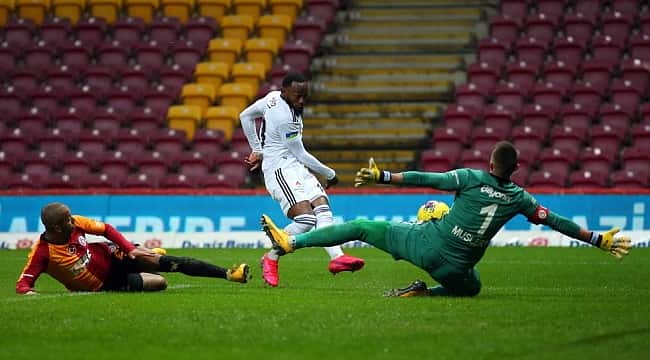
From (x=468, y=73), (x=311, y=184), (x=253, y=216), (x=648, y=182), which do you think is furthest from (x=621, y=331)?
(x=468, y=73)

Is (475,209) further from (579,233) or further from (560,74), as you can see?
(560,74)

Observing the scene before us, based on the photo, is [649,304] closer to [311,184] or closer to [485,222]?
[485,222]

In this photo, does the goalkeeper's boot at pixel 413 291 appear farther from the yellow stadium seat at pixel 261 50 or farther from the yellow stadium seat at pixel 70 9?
the yellow stadium seat at pixel 70 9

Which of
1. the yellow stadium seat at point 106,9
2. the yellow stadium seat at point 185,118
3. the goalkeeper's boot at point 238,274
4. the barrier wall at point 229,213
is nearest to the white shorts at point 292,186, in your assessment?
the goalkeeper's boot at point 238,274

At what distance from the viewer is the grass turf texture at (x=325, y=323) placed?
8516mm

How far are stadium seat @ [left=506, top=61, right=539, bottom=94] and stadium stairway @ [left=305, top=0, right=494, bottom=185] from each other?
5.20 ft

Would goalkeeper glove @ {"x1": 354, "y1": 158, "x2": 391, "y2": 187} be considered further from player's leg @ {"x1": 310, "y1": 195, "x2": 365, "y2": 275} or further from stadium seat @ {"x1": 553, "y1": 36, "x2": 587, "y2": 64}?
stadium seat @ {"x1": 553, "y1": 36, "x2": 587, "y2": 64}

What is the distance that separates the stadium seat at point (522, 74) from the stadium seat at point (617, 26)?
7.80 ft

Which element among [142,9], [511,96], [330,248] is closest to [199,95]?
[142,9]

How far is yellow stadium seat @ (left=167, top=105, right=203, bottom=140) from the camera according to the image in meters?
29.8

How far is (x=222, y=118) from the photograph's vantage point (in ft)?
97.6

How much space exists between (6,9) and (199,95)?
24.9 ft

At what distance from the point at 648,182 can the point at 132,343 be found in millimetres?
19142

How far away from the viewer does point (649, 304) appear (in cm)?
1155
